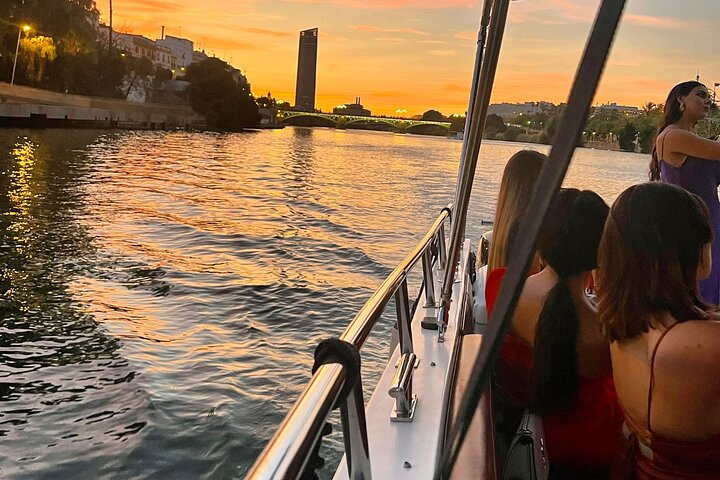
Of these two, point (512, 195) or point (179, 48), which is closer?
point (512, 195)

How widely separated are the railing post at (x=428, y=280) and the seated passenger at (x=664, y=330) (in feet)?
3.75

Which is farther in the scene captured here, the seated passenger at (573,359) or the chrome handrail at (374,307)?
the seated passenger at (573,359)

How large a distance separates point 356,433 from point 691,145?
2752mm

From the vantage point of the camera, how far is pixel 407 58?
128 inches

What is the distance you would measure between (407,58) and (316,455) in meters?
2.56

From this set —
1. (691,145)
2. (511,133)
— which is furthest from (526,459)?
(691,145)

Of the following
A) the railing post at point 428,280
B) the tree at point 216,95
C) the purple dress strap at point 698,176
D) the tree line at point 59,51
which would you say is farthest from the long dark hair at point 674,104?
the tree at point 216,95

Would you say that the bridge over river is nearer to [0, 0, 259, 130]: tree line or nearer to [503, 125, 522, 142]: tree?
[0, 0, 259, 130]: tree line

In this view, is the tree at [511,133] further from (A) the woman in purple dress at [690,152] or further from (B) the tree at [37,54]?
(B) the tree at [37,54]

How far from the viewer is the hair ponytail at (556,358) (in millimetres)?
2102

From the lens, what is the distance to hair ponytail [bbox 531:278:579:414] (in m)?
2.10

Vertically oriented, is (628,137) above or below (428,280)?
above

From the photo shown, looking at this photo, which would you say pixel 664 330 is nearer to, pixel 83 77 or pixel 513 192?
pixel 513 192

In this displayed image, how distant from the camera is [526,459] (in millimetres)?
1936
